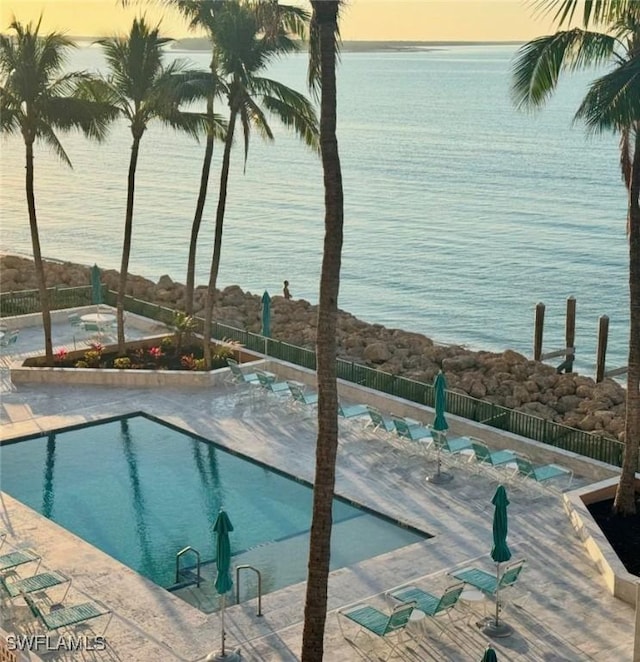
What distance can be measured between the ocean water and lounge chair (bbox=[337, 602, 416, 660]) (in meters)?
15.5

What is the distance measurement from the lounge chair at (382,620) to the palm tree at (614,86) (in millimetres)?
5040

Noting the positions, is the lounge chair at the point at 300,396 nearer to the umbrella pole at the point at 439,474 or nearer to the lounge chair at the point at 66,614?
the umbrella pole at the point at 439,474

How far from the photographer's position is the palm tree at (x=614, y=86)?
15.0m

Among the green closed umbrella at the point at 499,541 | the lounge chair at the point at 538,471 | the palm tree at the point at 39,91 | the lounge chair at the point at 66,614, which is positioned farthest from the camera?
the palm tree at the point at 39,91

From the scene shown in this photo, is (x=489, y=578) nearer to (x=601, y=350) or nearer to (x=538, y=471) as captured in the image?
(x=538, y=471)

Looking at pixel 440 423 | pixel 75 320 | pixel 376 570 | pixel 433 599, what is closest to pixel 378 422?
pixel 440 423

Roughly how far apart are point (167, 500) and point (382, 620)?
6287mm

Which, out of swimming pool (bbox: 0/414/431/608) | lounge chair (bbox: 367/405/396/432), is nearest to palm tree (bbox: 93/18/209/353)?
swimming pool (bbox: 0/414/431/608)

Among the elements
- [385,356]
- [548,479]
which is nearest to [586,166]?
[385,356]

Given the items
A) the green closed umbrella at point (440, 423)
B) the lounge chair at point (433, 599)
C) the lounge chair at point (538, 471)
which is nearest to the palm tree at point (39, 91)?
the green closed umbrella at point (440, 423)

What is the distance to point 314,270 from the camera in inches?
2440

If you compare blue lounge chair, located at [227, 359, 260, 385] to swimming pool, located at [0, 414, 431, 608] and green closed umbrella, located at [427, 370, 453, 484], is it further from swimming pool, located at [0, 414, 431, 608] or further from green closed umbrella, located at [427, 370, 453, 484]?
green closed umbrella, located at [427, 370, 453, 484]

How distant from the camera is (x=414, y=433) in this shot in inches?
792

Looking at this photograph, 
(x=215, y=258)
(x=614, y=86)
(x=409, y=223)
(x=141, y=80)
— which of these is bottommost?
(x=409, y=223)
